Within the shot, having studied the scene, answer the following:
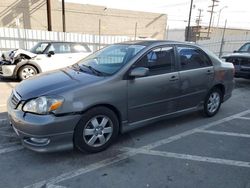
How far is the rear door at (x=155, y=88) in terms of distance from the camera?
3.65 meters

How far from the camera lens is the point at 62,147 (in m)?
3.07

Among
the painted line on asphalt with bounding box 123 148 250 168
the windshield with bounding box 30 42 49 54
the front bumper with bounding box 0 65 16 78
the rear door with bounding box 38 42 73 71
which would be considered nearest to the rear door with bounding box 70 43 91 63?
the rear door with bounding box 38 42 73 71

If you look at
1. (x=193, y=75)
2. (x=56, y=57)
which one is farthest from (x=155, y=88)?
(x=56, y=57)

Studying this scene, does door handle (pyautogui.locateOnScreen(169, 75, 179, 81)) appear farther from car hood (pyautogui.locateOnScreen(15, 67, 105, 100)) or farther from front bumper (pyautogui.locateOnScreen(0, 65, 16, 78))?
front bumper (pyautogui.locateOnScreen(0, 65, 16, 78))

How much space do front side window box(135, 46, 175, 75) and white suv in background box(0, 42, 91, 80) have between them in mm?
5506

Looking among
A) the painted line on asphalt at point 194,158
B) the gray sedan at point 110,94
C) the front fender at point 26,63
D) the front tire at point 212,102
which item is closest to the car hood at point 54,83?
the gray sedan at point 110,94

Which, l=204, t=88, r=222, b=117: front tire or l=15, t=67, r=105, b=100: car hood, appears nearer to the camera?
l=15, t=67, r=105, b=100: car hood

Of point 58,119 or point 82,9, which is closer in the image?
point 58,119

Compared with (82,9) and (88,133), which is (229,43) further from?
(82,9)

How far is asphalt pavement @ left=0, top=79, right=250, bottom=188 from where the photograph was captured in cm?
281

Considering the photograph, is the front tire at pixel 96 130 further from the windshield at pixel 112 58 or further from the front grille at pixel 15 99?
the front grille at pixel 15 99

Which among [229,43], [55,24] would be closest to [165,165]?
[229,43]

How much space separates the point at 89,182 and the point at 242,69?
741cm

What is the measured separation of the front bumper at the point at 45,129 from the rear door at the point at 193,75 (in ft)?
7.13
